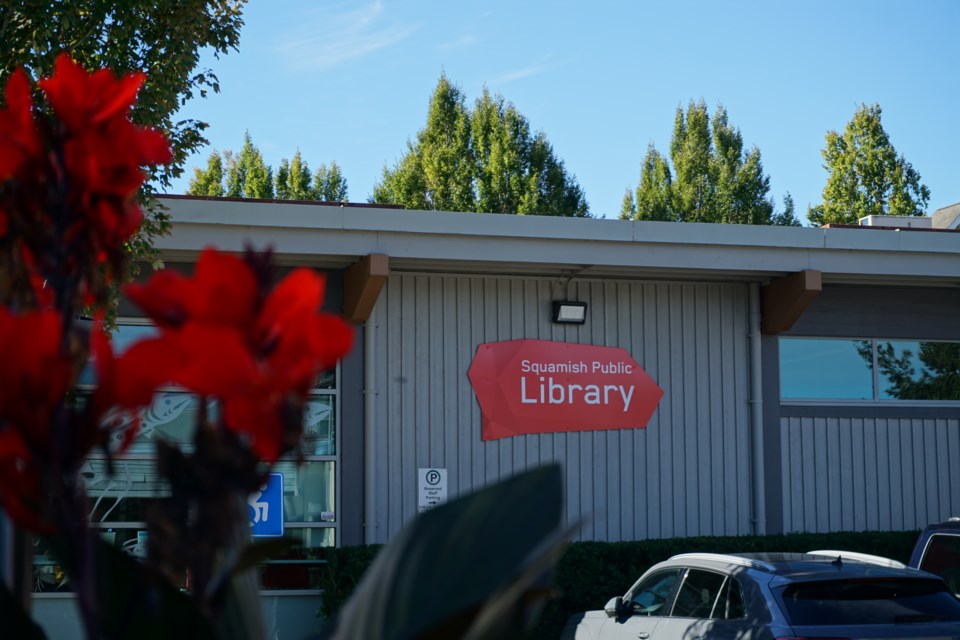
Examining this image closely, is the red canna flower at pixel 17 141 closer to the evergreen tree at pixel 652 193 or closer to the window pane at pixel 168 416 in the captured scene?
the window pane at pixel 168 416

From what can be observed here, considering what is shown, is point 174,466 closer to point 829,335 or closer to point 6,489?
point 6,489

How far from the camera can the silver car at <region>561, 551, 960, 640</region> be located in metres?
6.92

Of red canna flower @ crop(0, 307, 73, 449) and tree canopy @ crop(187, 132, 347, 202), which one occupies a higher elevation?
tree canopy @ crop(187, 132, 347, 202)

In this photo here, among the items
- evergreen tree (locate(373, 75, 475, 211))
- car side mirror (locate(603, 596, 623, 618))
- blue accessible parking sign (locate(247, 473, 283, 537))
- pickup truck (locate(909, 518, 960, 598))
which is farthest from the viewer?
evergreen tree (locate(373, 75, 475, 211))

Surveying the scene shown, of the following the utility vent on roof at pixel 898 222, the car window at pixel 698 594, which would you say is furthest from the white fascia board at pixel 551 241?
the car window at pixel 698 594

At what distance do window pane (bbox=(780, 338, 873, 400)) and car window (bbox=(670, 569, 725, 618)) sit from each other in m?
5.92

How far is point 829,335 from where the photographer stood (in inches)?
552

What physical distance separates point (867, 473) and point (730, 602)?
269 inches

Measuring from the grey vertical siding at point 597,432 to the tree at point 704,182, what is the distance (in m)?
27.9

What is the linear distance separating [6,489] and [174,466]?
0.16 meters

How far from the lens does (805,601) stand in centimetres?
714

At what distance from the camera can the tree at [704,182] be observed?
4191 centimetres

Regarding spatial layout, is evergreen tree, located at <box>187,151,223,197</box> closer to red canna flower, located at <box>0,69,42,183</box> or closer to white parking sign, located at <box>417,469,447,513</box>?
white parking sign, located at <box>417,469,447,513</box>

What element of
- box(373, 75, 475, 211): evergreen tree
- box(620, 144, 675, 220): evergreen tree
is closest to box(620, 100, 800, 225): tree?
box(620, 144, 675, 220): evergreen tree
